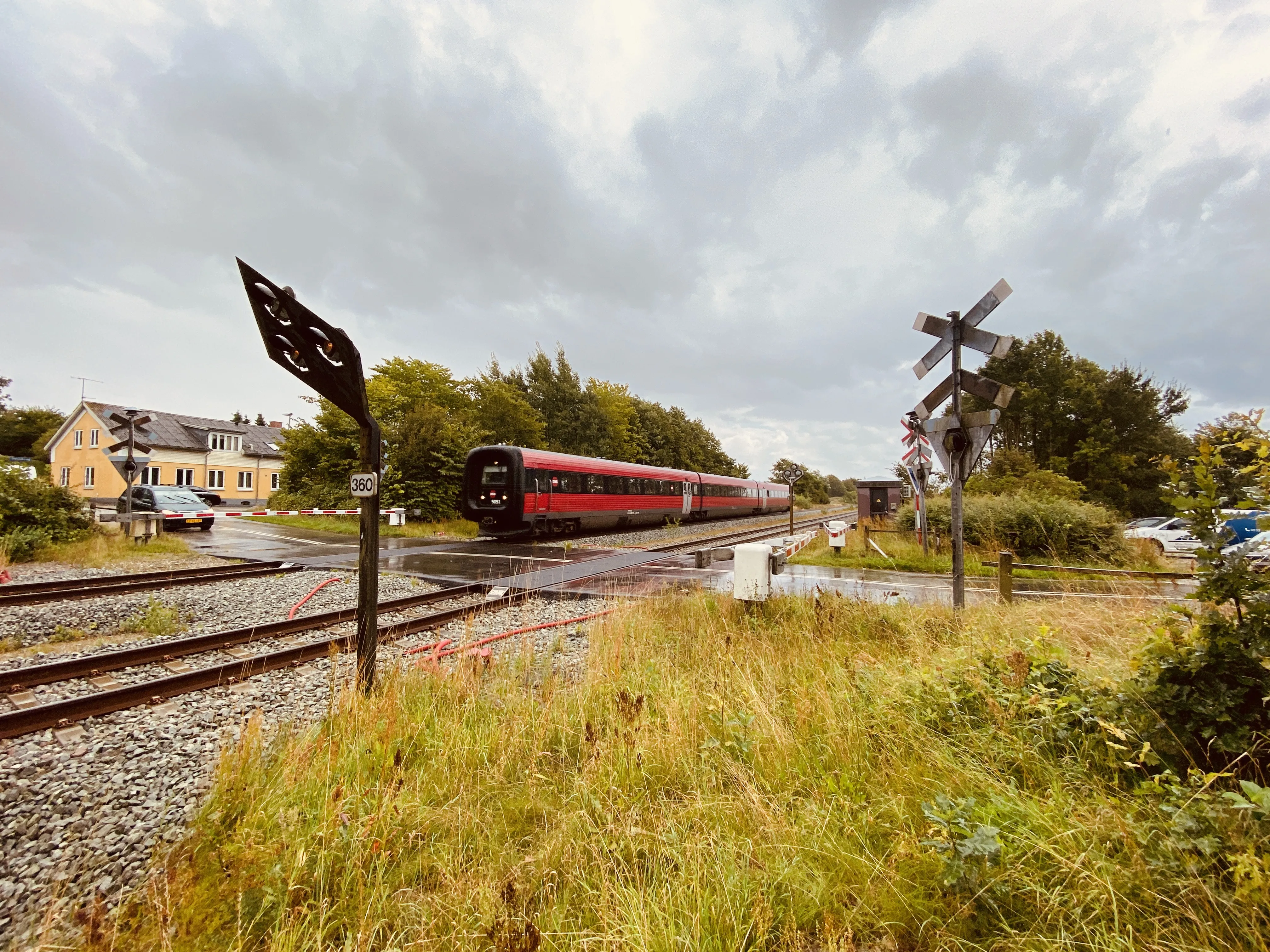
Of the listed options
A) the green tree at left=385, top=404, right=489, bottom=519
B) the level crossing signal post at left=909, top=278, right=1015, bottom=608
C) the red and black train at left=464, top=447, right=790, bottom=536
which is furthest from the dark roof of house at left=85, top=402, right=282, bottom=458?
the level crossing signal post at left=909, top=278, right=1015, bottom=608

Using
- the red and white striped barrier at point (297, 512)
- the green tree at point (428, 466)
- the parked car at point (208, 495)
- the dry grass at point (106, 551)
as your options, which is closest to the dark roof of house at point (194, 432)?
the parked car at point (208, 495)

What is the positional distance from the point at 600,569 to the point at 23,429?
3064 inches

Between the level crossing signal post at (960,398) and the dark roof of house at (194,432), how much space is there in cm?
4040

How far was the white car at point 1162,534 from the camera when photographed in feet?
39.2

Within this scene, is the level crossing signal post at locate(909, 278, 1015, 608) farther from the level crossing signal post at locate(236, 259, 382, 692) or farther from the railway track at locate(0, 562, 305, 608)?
the railway track at locate(0, 562, 305, 608)

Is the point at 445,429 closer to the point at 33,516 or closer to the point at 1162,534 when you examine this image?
the point at 33,516

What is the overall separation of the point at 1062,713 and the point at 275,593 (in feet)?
33.4

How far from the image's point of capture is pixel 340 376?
404 centimetres

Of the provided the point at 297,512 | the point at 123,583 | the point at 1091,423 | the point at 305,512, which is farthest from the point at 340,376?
the point at 1091,423

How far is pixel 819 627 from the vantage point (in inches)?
215

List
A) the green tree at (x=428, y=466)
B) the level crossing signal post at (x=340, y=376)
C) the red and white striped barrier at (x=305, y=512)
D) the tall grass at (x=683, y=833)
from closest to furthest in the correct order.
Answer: the tall grass at (x=683, y=833) → the level crossing signal post at (x=340, y=376) → the red and white striped barrier at (x=305, y=512) → the green tree at (x=428, y=466)

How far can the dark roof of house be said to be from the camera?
130 feet

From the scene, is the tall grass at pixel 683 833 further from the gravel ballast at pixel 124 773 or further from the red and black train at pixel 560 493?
the red and black train at pixel 560 493

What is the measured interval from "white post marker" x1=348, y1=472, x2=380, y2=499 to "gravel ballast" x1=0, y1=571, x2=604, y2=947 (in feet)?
4.26
